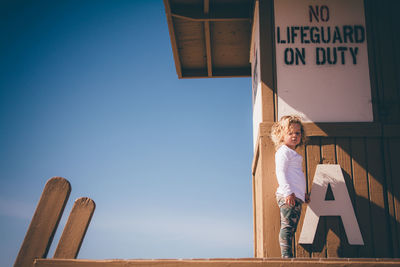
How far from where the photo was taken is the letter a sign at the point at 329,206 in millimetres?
4480

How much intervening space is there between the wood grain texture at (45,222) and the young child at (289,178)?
7.49 ft

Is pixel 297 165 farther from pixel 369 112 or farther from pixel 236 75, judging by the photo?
pixel 236 75

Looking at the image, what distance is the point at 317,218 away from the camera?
4.57 m

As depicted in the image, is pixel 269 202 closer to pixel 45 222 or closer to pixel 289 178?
pixel 289 178

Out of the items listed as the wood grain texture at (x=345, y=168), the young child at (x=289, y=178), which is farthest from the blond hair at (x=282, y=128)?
the wood grain texture at (x=345, y=168)

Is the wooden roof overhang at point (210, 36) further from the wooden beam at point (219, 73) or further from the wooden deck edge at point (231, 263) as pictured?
the wooden deck edge at point (231, 263)

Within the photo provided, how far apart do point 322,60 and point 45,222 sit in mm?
3851

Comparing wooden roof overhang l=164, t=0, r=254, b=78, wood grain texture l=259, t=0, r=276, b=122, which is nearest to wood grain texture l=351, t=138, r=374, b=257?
wood grain texture l=259, t=0, r=276, b=122

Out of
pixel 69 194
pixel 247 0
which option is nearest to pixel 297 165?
pixel 69 194

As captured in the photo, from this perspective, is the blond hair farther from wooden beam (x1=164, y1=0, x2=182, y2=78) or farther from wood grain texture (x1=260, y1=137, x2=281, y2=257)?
wooden beam (x1=164, y1=0, x2=182, y2=78)

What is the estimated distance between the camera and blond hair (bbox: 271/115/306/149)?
15.0 ft

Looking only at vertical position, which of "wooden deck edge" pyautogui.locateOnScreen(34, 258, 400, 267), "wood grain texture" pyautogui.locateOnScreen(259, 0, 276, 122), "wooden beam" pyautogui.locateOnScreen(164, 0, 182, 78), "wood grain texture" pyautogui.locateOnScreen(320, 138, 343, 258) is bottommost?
"wooden deck edge" pyautogui.locateOnScreen(34, 258, 400, 267)

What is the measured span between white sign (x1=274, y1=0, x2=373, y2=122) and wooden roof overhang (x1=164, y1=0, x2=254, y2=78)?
1.23 metres

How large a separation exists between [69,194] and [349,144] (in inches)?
129
